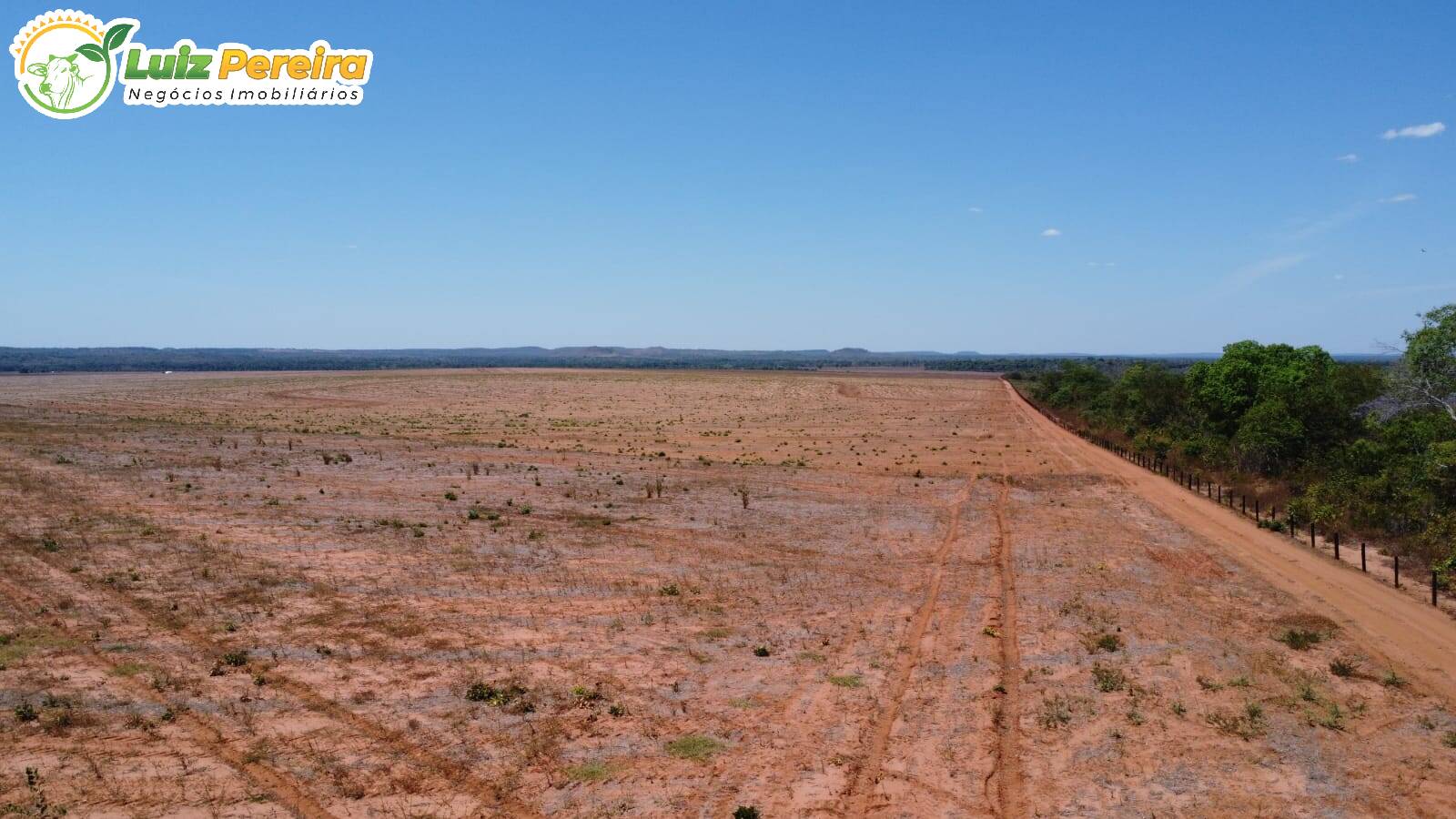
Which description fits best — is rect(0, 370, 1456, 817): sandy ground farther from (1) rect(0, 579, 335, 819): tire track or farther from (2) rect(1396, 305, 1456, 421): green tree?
(2) rect(1396, 305, 1456, 421): green tree

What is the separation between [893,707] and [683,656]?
405cm

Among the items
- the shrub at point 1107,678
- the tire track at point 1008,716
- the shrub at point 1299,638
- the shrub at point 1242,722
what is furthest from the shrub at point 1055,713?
the shrub at point 1299,638

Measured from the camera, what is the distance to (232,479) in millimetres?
33531

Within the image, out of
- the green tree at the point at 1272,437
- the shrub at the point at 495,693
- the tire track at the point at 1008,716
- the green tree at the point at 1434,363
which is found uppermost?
the green tree at the point at 1434,363

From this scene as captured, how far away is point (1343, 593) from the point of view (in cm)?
2056

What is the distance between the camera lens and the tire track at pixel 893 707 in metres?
11.0

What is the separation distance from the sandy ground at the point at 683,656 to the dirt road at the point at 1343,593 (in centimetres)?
14

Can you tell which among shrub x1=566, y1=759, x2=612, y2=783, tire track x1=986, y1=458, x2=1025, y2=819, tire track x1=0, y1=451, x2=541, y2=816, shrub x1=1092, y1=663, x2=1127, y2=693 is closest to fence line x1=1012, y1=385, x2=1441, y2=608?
tire track x1=986, y1=458, x2=1025, y2=819

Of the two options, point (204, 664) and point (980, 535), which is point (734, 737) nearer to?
point (204, 664)

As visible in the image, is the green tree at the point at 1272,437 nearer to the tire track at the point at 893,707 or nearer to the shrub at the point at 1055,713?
the tire track at the point at 893,707

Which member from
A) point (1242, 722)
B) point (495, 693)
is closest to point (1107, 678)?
point (1242, 722)

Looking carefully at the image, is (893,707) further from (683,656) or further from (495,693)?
(495,693)

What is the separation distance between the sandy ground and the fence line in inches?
32.7

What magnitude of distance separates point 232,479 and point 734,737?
2902cm
